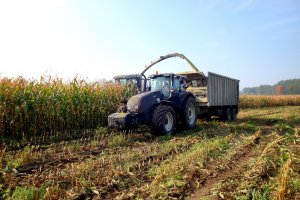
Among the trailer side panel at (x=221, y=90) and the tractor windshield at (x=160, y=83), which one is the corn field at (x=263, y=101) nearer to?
the trailer side panel at (x=221, y=90)

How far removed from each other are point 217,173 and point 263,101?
35180 millimetres

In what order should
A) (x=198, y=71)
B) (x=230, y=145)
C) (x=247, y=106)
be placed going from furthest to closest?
(x=247, y=106) < (x=198, y=71) < (x=230, y=145)

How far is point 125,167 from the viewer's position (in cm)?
529

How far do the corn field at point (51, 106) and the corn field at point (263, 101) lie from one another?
2543cm

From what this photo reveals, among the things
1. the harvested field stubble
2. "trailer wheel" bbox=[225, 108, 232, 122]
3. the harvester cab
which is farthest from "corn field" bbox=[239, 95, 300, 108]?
the harvested field stubble

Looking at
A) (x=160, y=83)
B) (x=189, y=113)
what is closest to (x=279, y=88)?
(x=189, y=113)

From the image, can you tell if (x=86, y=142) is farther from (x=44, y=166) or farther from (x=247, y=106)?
(x=247, y=106)

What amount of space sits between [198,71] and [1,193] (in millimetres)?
10555

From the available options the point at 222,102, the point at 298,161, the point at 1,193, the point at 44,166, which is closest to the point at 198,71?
the point at 222,102

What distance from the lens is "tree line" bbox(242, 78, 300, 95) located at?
353 ft

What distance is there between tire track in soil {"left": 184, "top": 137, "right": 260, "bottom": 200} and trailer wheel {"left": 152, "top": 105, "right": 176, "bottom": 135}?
9.08 feet

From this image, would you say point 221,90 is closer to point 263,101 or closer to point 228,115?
point 228,115

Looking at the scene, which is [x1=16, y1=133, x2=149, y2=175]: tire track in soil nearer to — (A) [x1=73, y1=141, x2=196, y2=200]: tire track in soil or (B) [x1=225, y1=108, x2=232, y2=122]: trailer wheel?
(A) [x1=73, y1=141, x2=196, y2=200]: tire track in soil

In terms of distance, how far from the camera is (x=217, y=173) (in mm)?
4957
